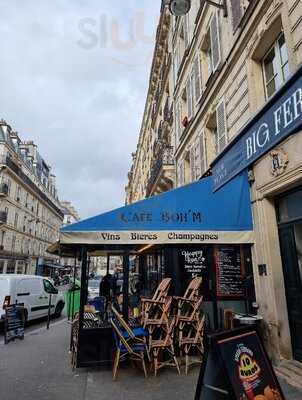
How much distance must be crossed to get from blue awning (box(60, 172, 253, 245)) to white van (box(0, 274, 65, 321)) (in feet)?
20.1

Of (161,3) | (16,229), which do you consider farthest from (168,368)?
(16,229)

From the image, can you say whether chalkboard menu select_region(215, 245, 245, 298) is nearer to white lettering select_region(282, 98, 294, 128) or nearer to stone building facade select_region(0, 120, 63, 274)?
white lettering select_region(282, 98, 294, 128)

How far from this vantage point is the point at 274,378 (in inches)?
127

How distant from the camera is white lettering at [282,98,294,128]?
4.75 metres

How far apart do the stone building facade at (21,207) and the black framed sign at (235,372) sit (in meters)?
35.6

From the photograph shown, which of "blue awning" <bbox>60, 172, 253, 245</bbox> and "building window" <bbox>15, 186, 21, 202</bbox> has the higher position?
"building window" <bbox>15, 186, 21, 202</bbox>

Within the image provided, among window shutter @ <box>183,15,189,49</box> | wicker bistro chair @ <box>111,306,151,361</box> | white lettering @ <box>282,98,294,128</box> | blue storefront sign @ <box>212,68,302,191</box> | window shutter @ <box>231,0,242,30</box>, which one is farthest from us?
window shutter @ <box>183,15,189,49</box>

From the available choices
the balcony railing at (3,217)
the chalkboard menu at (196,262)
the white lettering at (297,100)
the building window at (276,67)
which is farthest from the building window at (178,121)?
the balcony railing at (3,217)

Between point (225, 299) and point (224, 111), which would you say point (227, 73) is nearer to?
point (224, 111)

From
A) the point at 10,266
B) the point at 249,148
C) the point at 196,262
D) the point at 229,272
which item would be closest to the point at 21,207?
the point at 10,266

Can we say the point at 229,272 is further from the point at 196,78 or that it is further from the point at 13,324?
the point at 196,78

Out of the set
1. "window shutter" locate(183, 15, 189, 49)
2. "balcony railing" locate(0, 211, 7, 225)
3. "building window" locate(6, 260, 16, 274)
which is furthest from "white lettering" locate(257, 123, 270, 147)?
"building window" locate(6, 260, 16, 274)

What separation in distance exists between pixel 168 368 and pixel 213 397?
2.76m

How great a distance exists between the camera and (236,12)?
737 cm
